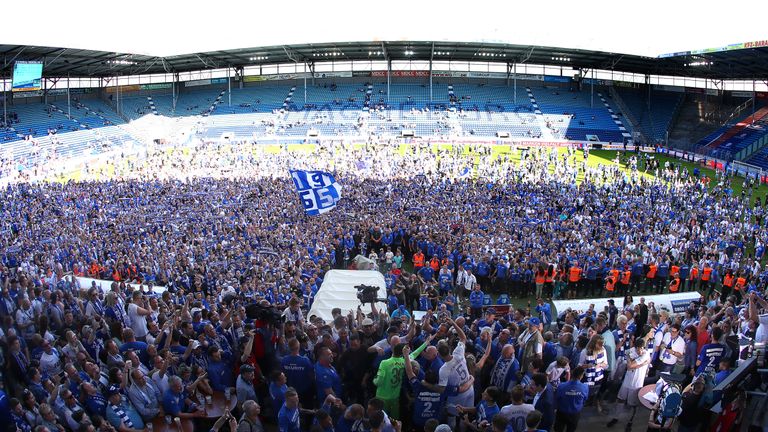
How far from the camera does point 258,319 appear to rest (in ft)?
24.6

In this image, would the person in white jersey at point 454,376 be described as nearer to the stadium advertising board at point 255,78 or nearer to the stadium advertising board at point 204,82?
the stadium advertising board at point 255,78

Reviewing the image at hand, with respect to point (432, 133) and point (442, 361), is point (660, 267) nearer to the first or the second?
point (442, 361)

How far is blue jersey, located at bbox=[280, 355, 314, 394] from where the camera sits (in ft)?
21.5

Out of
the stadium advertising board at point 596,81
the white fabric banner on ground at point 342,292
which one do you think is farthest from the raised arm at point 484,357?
the stadium advertising board at point 596,81

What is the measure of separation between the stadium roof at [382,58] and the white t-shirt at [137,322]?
133 feet

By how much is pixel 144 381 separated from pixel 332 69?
202ft

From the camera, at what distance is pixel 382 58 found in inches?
2482

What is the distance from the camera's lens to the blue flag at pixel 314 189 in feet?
65.8

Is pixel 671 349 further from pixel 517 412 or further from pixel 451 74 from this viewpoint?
pixel 451 74

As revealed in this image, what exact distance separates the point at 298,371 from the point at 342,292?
5834 mm

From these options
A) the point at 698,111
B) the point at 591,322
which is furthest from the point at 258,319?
the point at 698,111

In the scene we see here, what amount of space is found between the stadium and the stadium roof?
49 centimetres

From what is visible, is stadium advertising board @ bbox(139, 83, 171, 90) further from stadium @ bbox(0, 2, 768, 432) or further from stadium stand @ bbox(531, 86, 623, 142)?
stadium stand @ bbox(531, 86, 623, 142)


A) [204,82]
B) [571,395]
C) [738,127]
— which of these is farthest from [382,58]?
[571,395]
